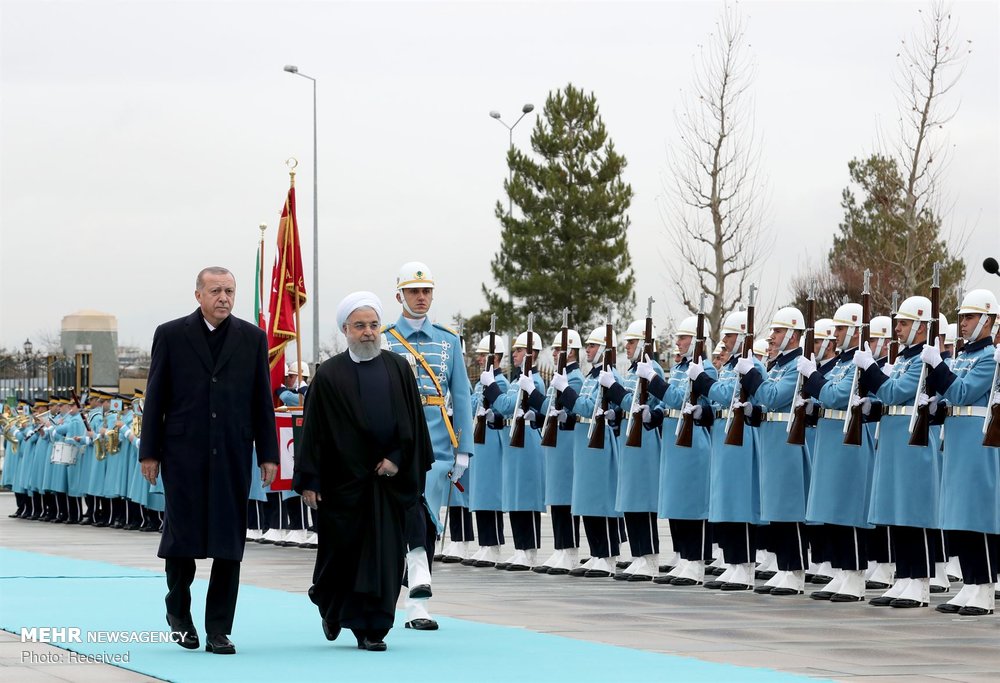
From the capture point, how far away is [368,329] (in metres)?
9.23

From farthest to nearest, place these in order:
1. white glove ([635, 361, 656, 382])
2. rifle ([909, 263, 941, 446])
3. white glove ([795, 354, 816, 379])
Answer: white glove ([635, 361, 656, 382]), white glove ([795, 354, 816, 379]), rifle ([909, 263, 941, 446])

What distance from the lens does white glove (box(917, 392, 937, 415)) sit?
11734mm

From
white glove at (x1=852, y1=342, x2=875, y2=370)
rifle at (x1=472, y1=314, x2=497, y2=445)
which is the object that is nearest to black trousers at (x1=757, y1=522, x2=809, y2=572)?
white glove at (x1=852, y1=342, x2=875, y2=370)

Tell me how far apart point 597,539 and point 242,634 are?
6090mm

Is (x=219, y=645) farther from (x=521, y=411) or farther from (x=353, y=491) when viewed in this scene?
(x=521, y=411)

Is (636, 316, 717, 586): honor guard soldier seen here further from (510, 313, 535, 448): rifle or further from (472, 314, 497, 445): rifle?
(472, 314, 497, 445): rifle

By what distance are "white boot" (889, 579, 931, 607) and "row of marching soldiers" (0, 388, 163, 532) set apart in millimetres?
13319

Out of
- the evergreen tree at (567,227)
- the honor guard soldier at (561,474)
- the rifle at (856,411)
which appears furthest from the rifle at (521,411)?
the evergreen tree at (567,227)

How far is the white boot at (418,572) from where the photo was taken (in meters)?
9.85

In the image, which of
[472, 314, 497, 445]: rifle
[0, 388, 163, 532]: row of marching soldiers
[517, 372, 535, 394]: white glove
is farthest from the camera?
[0, 388, 163, 532]: row of marching soldiers

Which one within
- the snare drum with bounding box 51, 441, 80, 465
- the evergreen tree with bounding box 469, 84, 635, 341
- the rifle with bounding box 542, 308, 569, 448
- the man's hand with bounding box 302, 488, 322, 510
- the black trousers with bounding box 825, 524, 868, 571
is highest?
the evergreen tree with bounding box 469, 84, 635, 341

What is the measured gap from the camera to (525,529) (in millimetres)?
16484

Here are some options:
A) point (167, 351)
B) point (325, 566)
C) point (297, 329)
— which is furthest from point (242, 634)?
point (297, 329)

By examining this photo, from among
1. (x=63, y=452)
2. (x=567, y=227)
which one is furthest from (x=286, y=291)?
(x=567, y=227)
